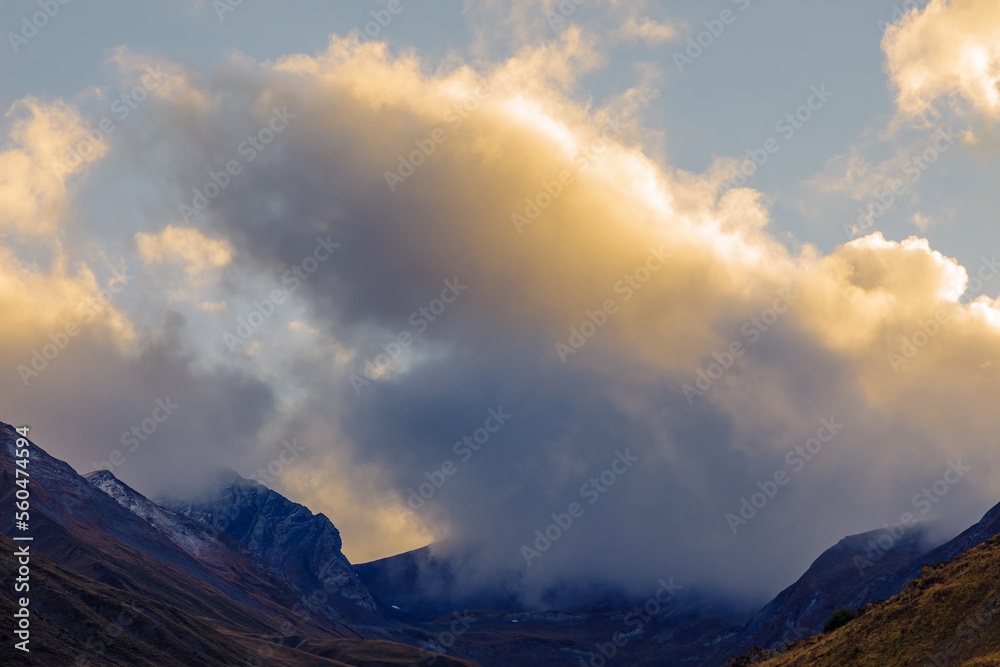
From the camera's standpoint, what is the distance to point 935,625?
2274 inches

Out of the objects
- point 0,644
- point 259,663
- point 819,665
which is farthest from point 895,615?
point 259,663

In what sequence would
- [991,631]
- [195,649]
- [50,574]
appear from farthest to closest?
[195,649], [50,574], [991,631]

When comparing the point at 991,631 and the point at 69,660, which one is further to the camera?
the point at 69,660

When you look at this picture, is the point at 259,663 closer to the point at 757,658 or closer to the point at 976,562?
the point at 757,658

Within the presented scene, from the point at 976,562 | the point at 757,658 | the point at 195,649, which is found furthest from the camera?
the point at 195,649

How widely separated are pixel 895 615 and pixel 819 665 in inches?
291

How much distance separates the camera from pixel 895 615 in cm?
6306

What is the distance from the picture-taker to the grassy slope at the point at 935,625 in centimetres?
5369

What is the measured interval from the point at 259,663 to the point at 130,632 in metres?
56.6

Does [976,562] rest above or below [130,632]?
below

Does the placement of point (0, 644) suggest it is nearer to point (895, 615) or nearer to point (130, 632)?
point (130, 632)

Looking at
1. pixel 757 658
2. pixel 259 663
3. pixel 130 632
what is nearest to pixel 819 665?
pixel 757 658

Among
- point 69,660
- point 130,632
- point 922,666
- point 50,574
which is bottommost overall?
point 922,666

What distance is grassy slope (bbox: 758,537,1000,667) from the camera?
5369 centimetres
